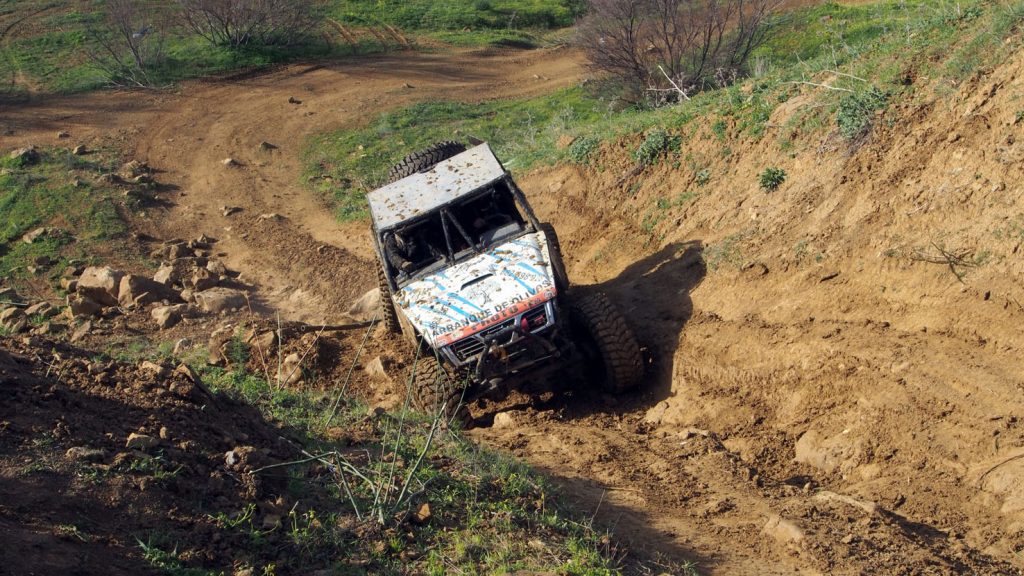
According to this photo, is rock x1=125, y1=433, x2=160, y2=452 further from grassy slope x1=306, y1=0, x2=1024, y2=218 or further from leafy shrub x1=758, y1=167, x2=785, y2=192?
grassy slope x1=306, y1=0, x2=1024, y2=218

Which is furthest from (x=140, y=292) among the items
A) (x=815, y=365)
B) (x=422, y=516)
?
(x=815, y=365)

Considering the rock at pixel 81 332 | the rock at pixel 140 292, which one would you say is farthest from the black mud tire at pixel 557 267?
the rock at pixel 140 292

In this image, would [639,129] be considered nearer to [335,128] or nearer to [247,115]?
[335,128]

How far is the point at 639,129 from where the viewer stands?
43.4 ft

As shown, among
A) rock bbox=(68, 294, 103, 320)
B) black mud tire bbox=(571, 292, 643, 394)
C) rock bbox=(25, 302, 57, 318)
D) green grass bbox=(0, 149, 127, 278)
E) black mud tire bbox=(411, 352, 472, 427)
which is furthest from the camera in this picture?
green grass bbox=(0, 149, 127, 278)

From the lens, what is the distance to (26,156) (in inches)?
725

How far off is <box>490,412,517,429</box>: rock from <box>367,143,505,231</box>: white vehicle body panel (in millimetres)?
2225

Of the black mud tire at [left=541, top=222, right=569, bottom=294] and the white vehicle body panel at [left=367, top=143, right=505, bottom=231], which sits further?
the white vehicle body panel at [left=367, top=143, right=505, bottom=231]

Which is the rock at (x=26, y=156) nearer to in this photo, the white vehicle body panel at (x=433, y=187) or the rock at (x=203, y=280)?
the rock at (x=203, y=280)

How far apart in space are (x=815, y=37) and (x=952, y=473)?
1585cm

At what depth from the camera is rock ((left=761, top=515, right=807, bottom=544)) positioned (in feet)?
18.2

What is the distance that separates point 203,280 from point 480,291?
21.2ft

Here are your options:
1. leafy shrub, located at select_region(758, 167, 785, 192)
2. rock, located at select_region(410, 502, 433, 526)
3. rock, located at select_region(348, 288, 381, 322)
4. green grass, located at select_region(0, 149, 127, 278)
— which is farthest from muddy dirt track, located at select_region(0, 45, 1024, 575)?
green grass, located at select_region(0, 149, 127, 278)

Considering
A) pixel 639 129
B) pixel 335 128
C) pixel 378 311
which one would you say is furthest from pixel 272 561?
pixel 335 128
